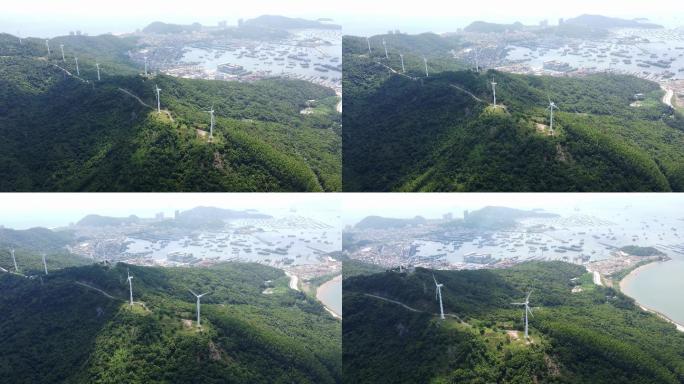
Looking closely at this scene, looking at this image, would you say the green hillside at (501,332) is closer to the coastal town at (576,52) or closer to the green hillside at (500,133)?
the green hillside at (500,133)

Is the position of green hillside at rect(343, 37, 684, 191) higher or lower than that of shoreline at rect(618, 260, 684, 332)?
higher

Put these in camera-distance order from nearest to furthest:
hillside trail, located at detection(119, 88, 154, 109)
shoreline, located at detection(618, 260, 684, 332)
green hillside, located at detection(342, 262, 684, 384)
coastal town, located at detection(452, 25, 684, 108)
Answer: green hillside, located at detection(342, 262, 684, 384), shoreline, located at detection(618, 260, 684, 332), hillside trail, located at detection(119, 88, 154, 109), coastal town, located at detection(452, 25, 684, 108)

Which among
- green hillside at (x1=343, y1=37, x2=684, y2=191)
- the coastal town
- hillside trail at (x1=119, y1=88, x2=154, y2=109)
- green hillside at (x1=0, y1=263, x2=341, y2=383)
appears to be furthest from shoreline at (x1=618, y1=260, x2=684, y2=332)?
hillside trail at (x1=119, y1=88, x2=154, y2=109)

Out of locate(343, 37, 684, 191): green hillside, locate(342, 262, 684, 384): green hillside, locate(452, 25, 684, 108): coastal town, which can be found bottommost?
locate(342, 262, 684, 384): green hillside

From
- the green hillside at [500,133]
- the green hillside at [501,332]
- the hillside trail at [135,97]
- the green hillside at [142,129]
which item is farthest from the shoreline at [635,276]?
the hillside trail at [135,97]

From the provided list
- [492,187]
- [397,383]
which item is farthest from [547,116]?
[397,383]

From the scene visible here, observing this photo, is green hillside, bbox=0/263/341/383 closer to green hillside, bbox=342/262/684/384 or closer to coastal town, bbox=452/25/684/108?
green hillside, bbox=342/262/684/384
